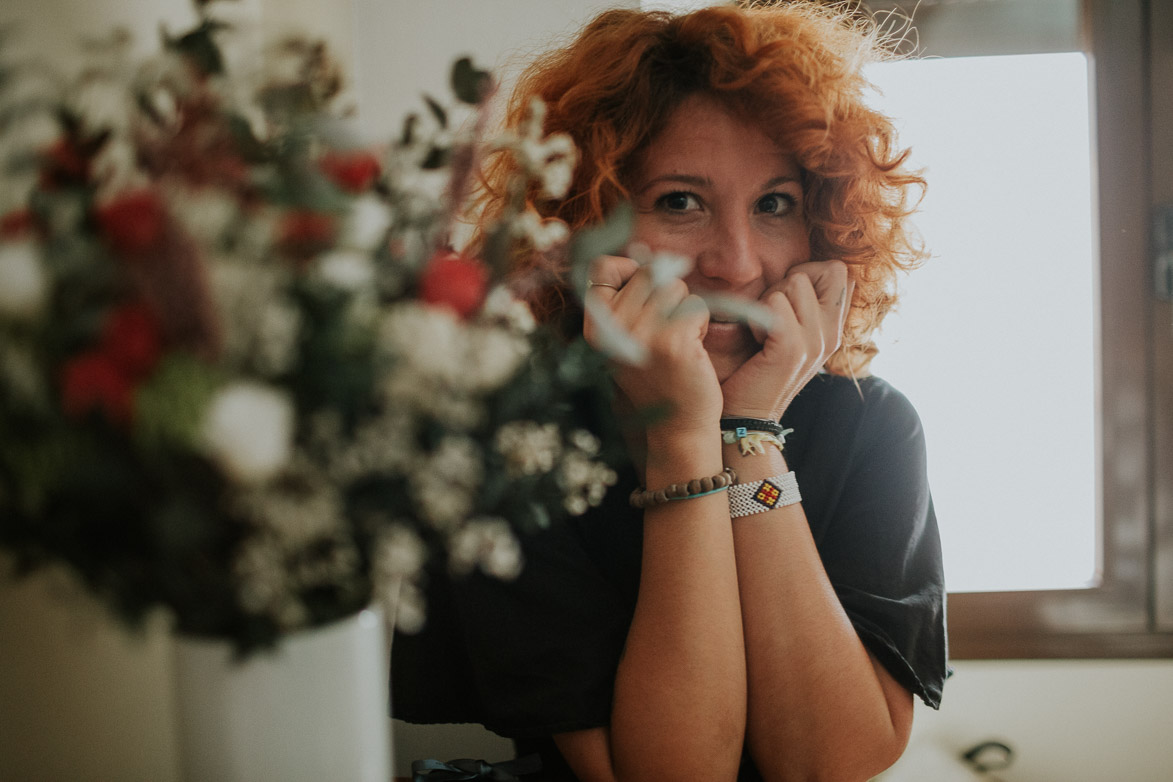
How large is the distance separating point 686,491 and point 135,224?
25.6 inches

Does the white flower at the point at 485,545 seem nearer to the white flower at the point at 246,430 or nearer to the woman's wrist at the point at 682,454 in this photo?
the white flower at the point at 246,430

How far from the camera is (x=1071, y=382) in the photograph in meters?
1.57

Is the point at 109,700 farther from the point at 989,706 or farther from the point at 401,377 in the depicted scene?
the point at 989,706

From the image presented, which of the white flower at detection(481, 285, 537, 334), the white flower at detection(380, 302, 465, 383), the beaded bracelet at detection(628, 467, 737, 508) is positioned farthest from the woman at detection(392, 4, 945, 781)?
the white flower at detection(380, 302, 465, 383)

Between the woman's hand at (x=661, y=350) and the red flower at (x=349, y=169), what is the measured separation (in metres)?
0.43

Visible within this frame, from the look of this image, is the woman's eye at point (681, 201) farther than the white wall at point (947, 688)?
No

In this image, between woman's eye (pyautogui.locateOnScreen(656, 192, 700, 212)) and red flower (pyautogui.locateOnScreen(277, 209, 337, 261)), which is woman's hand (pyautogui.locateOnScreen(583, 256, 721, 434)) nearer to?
woman's eye (pyautogui.locateOnScreen(656, 192, 700, 212))

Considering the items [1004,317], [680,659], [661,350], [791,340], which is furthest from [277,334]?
[1004,317]

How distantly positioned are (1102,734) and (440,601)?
142cm

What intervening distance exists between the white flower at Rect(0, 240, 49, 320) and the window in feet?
4.99

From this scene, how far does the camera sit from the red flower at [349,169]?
410mm

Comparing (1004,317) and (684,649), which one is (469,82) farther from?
(1004,317)

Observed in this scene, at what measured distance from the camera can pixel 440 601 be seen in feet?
3.24

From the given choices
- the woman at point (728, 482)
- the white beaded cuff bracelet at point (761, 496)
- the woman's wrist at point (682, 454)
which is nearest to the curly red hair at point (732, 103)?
the woman at point (728, 482)
